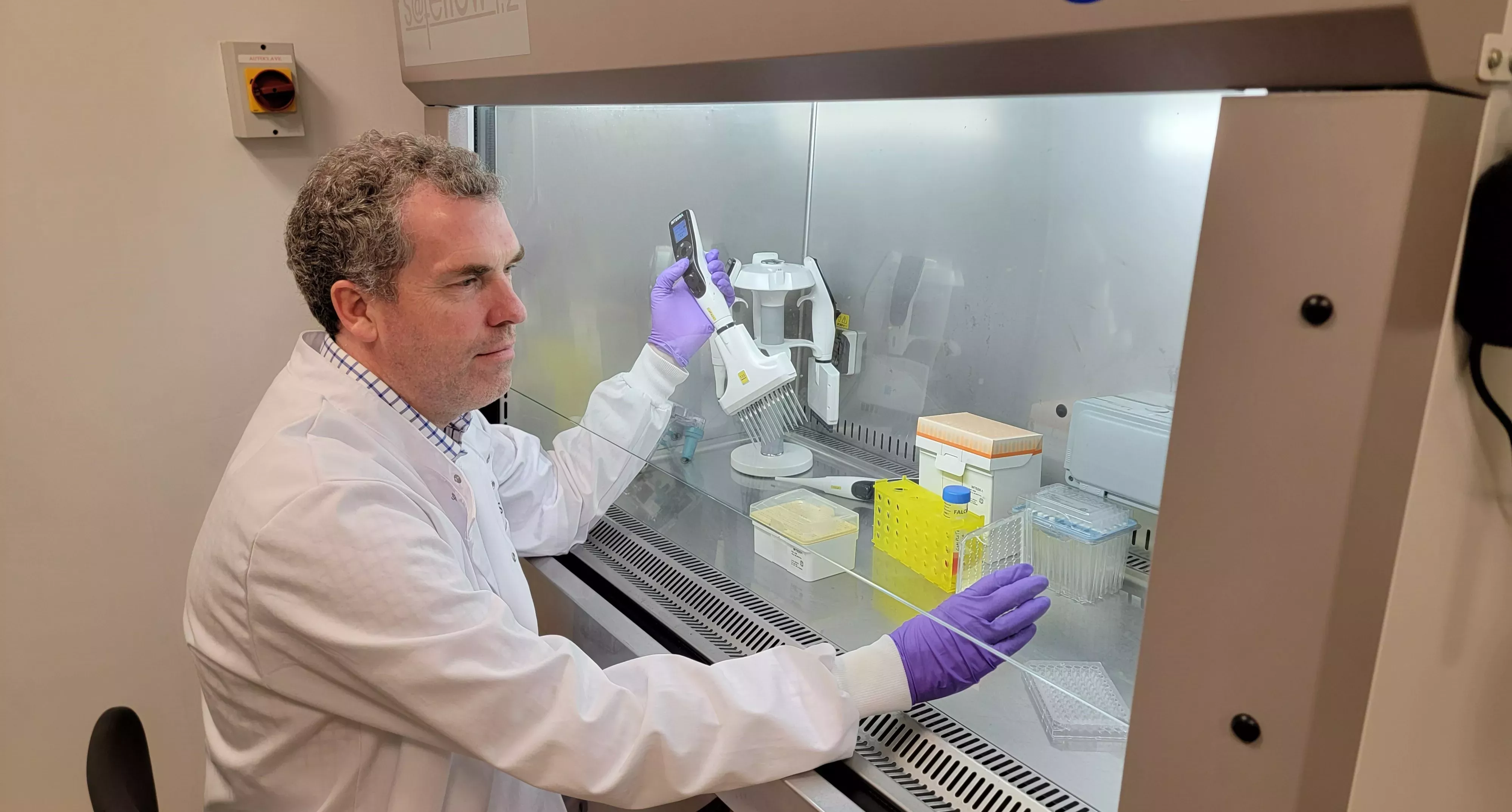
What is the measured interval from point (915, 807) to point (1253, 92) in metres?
0.67

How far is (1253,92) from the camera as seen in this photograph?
50cm

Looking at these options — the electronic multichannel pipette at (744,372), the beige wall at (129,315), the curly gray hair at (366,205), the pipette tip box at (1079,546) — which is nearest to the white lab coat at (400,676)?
the curly gray hair at (366,205)

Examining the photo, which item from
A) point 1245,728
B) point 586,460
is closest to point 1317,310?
point 1245,728

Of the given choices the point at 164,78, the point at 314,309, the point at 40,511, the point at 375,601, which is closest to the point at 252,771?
the point at 375,601

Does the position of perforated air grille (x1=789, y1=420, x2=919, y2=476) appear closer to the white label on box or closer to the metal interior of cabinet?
the metal interior of cabinet

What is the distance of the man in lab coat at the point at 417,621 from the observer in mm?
859

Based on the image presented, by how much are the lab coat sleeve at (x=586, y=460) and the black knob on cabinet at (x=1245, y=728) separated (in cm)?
108

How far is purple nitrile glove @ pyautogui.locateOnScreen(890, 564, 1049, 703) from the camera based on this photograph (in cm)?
89

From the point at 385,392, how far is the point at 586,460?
0.52m

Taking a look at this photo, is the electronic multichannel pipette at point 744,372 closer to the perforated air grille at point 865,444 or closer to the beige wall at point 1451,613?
the perforated air grille at point 865,444

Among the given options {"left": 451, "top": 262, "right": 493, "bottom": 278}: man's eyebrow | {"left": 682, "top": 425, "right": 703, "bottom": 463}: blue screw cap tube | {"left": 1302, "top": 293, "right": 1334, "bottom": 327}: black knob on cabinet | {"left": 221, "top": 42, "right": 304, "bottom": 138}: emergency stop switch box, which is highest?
{"left": 221, "top": 42, "right": 304, "bottom": 138}: emergency stop switch box

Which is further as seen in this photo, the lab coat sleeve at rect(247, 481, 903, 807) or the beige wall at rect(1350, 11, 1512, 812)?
the lab coat sleeve at rect(247, 481, 903, 807)

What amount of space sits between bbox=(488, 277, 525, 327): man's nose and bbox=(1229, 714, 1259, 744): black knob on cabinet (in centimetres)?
84

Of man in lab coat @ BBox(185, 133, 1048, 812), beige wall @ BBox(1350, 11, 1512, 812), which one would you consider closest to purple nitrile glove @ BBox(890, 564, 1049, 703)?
man in lab coat @ BBox(185, 133, 1048, 812)
